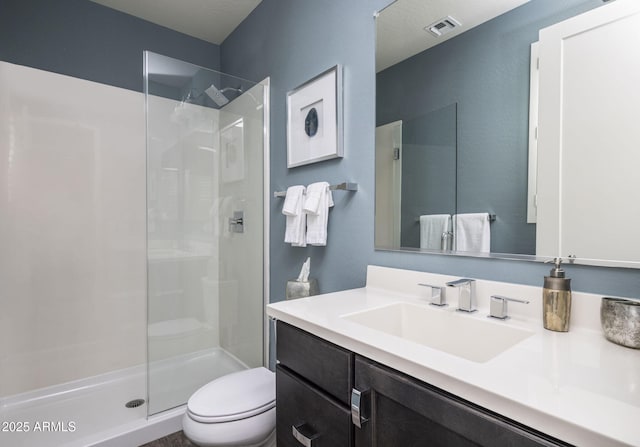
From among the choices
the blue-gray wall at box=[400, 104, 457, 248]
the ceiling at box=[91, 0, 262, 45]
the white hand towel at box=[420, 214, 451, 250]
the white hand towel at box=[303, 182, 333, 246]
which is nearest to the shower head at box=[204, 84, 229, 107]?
the ceiling at box=[91, 0, 262, 45]

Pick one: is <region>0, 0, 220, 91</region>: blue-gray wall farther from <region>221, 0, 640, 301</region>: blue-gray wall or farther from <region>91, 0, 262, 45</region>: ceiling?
<region>221, 0, 640, 301</region>: blue-gray wall

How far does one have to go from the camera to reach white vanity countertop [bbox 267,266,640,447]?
1.43 ft

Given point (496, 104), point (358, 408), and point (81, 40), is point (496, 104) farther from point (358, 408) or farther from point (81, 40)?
point (81, 40)

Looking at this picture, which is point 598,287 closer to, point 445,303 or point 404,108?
point 445,303

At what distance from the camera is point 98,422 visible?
5.78ft

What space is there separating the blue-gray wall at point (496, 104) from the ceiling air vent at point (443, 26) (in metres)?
0.05

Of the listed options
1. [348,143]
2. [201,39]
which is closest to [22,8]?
[201,39]

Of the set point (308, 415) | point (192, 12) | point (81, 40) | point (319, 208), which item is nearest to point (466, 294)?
point (308, 415)

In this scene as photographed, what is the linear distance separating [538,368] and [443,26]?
3.78ft

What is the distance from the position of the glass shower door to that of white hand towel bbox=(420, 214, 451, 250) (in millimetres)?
1227

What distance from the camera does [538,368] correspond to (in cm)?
59

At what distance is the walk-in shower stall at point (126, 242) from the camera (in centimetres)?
192

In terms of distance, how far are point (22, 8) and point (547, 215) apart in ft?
9.86

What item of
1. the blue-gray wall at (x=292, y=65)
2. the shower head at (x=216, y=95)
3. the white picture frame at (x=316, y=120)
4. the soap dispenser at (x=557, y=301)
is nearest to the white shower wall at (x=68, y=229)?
the blue-gray wall at (x=292, y=65)
